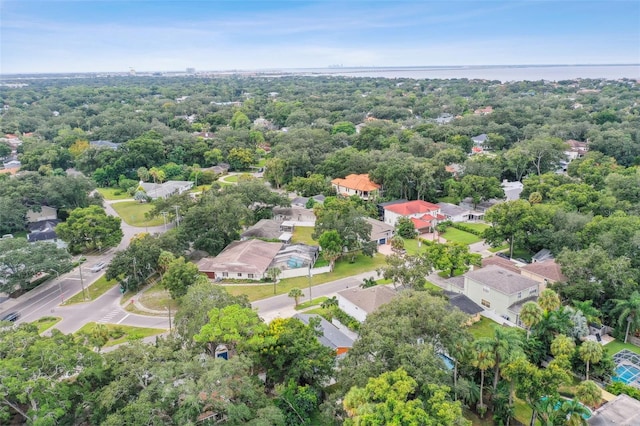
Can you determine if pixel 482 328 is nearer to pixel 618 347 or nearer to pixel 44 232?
pixel 618 347

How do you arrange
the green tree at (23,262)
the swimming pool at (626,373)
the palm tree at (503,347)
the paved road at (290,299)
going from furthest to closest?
the green tree at (23,262) < the paved road at (290,299) < the swimming pool at (626,373) < the palm tree at (503,347)

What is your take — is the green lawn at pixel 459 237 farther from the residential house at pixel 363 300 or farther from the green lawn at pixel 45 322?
the green lawn at pixel 45 322

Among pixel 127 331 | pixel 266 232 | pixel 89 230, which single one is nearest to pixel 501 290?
pixel 266 232

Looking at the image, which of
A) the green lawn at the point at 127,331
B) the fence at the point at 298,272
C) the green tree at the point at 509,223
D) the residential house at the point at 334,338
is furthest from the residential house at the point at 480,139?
the green lawn at the point at 127,331

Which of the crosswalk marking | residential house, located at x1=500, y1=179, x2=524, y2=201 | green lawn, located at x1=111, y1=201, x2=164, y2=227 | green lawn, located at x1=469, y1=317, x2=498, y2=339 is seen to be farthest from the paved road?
residential house, located at x1=500, y1=179, x2=524, y2=201

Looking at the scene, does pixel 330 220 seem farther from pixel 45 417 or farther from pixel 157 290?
pixel 45 417

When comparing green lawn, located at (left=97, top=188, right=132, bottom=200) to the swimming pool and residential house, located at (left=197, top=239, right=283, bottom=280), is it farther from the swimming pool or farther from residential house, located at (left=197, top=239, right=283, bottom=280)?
the swimming pool
